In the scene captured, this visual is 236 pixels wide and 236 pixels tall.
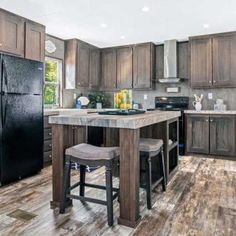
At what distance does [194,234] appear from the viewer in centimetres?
187

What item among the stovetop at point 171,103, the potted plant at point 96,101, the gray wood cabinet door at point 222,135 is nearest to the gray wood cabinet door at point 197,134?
the gray wood cabinet door at point 222,135

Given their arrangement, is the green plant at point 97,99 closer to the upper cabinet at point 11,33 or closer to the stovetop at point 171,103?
the stovetop at point 171,103

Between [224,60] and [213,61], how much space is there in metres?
0.21

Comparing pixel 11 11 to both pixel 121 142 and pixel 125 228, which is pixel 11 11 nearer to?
pixel 121 142

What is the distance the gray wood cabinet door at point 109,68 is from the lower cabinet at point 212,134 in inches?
85.9

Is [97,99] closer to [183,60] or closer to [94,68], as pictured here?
[94,68]

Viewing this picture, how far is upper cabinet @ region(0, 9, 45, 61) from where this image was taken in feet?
11.4

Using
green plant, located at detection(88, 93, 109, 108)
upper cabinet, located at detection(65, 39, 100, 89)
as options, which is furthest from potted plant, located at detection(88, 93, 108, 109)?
upper cabinet, located at detection(65, 39, 100, 89)

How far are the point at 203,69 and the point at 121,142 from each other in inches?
143

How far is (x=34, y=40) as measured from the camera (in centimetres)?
398

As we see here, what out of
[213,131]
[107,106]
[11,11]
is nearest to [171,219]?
[213,131]

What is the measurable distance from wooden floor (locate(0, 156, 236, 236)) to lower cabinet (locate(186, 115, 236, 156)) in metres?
1.30

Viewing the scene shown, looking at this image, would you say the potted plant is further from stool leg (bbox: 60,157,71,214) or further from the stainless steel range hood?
stool leg (bbox: 60,157,71,214)

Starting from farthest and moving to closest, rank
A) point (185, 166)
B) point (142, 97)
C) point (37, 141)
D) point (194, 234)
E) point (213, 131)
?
point (142, 97) < point (213, 131) < point (185, 166) < point (37, 141) < point (194, 234)
